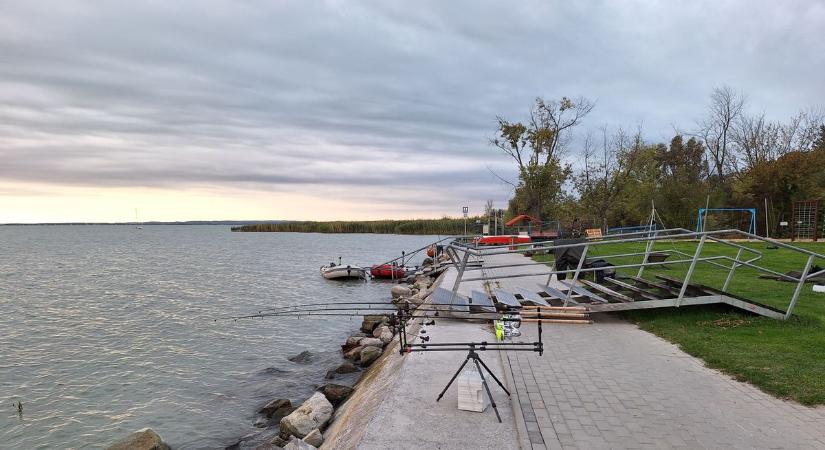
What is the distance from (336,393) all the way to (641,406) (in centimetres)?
511

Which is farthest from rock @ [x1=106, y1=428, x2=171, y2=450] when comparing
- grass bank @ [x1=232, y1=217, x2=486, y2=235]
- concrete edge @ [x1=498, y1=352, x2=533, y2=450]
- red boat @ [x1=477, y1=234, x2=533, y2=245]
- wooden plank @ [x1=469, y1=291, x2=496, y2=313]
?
grass bank @ [x1=232, y1=217, x2=486, y2=235]

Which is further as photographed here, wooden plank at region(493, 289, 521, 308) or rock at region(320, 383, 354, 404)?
wooden plank at region(493, 289, 521, 308)

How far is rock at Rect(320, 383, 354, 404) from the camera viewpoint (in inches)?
351

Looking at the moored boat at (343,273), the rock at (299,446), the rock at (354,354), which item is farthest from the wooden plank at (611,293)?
the moored boat at (343,273)

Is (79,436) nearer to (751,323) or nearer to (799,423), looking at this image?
(799,423)

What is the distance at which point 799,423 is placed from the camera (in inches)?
205

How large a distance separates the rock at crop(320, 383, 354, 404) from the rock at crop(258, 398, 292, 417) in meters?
0.76

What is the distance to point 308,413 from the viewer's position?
7672 millimetres

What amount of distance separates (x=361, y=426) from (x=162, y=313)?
1737 centimetres

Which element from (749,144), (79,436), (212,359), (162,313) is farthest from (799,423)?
(749,144)

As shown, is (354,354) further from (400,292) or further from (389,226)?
(389,226)

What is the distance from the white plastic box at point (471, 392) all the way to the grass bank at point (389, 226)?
6809 centimetres

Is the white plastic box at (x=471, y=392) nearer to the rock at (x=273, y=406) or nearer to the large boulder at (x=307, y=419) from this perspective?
the large boulder at (x=307, y=419)

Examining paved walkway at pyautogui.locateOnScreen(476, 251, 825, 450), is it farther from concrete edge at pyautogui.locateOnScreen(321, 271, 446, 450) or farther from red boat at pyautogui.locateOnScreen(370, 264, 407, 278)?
red boat at pyautogui.locateOnScreen(370, 264, 407, 278)
